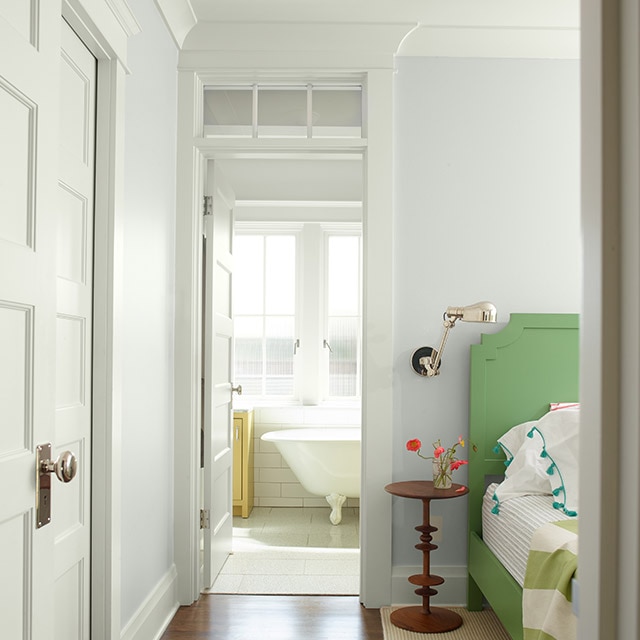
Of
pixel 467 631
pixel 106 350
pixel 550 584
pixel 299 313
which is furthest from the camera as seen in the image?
pixel 299 313

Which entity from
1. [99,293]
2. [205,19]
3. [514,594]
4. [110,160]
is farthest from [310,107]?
[514,594]

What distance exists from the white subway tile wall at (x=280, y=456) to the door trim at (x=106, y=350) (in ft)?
10.1

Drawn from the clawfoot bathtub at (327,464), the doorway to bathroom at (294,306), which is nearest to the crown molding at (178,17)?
the doorway to bathroom at (294,306)

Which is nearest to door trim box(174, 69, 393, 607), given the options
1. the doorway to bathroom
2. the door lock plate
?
the door lock plate

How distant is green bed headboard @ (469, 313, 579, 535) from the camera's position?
3410 mm

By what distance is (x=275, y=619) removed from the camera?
3240mm

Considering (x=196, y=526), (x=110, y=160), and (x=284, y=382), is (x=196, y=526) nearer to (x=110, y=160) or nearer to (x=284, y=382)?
(x=110, y=160)

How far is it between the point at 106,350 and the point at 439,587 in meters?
1.99

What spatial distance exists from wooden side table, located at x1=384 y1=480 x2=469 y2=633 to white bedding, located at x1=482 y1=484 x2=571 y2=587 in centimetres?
20

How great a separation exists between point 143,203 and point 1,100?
132cm

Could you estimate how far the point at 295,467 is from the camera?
16.6ft

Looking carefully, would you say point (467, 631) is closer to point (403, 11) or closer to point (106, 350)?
point (106, 350)

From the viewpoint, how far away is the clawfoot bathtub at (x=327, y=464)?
4938 mm

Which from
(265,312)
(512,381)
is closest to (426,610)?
(512,381)
